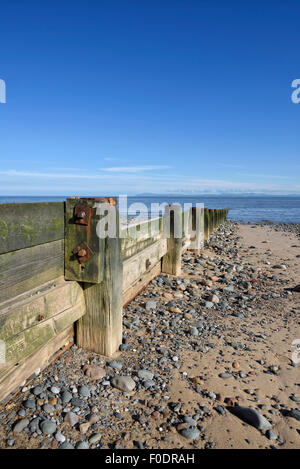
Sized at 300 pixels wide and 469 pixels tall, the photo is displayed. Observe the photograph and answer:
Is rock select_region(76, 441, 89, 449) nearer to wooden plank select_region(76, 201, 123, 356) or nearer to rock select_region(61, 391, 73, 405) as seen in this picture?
rock select_region(61, 391, 73, 405)

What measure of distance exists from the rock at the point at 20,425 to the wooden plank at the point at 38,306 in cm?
66

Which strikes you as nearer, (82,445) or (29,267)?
(82,445)

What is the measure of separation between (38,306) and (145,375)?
1.29m

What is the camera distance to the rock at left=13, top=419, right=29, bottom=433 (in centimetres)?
203

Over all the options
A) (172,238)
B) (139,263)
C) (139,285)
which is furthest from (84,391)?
(172,238)

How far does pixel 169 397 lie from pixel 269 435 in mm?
808

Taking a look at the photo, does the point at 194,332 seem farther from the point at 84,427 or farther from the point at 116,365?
the point at 84,427

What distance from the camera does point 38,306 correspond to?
2.15m

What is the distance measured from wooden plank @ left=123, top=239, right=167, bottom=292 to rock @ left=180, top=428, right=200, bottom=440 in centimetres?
177

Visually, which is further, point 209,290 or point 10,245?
point 209,290

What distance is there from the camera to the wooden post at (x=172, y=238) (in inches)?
230

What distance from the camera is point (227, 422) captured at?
2.37m
